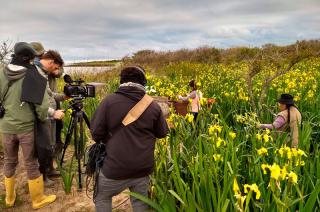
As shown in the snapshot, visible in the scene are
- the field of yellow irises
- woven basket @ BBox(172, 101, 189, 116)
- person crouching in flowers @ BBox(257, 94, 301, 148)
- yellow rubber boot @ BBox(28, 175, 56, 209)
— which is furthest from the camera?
woven basket @ BBox(172, 101, 189, 116)

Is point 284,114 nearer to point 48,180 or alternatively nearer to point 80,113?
point 80,113

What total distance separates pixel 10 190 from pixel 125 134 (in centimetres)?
192

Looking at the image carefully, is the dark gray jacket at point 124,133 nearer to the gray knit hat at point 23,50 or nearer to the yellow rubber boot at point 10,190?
the gray knit hat at point 23,50

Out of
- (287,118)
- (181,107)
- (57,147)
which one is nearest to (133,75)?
(287,118)

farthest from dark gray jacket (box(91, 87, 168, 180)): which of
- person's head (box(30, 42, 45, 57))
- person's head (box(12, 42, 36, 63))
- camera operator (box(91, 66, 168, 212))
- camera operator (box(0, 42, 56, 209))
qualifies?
person's head (box(30, 42, 45, 57))

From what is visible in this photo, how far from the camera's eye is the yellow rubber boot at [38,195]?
3.61m

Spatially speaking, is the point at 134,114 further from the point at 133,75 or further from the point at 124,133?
the point at 133,75

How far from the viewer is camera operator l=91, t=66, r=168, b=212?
8.26 ft

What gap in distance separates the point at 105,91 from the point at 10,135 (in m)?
7.00

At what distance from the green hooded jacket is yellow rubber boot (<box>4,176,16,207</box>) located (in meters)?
0.62

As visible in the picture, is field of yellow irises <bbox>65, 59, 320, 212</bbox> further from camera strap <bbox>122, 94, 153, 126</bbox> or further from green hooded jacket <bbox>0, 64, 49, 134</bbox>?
green hooded jacket <bbox>0, 64, 49, 134</bbox>

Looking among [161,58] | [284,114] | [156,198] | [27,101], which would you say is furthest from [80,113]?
[161,58]

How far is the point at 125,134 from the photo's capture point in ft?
8.29

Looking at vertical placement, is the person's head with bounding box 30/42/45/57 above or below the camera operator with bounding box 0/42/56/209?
above
